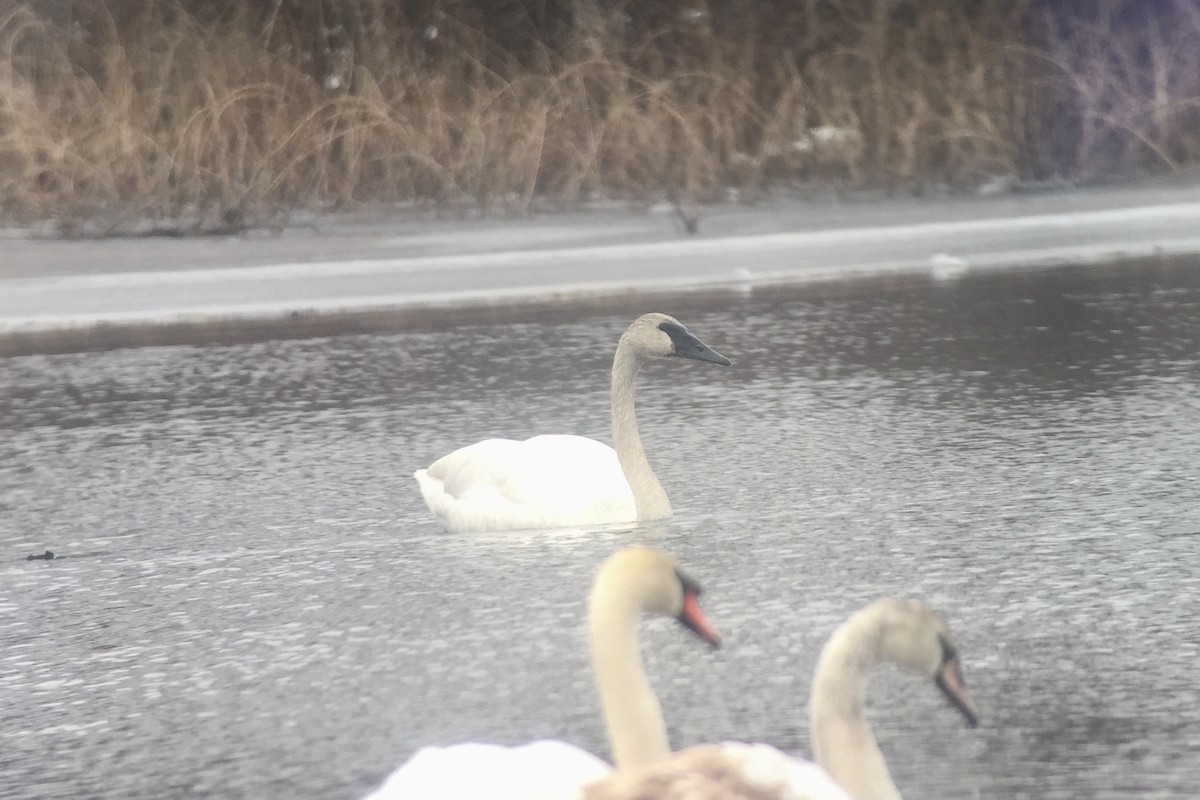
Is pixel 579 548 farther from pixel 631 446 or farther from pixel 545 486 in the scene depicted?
pixel 631 446

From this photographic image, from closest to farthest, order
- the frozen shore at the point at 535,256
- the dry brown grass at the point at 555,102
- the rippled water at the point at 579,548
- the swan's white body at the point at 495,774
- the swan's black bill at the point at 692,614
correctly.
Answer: the swan's white body at the point at 495,774 < the swan's black bill at the point at 692,614 < the rippled water at the point at 579,548 < the frozen shore at the point at 535,256 < the dry brown grass at the point at 555,102

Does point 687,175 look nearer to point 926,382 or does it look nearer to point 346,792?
point 926,382

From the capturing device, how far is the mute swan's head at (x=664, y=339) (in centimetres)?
763

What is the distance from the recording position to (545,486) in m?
7.19

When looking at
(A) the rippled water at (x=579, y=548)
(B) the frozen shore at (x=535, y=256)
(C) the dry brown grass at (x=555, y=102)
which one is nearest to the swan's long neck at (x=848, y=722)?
(A) the rippled water at (x=579, y=548)

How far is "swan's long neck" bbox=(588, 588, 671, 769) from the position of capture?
4.04m

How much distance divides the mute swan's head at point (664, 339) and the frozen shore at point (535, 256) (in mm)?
5352

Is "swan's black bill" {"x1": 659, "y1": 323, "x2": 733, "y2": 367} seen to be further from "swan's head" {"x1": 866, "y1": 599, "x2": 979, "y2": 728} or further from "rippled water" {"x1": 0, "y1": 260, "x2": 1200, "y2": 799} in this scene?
"swan's head" {"x1": 866, "y1": 599, "x2": 979, "y2": 728}

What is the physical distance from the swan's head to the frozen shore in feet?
29.5

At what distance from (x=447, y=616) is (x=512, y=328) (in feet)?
19.1

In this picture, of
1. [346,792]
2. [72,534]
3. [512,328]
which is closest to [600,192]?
[512,328]

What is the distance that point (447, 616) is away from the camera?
6250 millimetres

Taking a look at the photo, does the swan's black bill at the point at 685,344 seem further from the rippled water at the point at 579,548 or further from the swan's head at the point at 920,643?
the swan's head at the point at 920,643

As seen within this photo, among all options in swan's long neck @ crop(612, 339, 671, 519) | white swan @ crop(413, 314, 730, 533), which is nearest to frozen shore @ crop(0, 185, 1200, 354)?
swan's long neck @ crop(612, 339, 671, 519)
